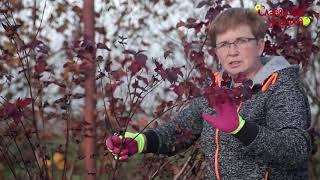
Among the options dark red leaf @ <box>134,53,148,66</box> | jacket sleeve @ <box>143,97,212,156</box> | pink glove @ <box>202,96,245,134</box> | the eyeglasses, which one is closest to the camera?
pink glove @ <box>202,96,245,134</box>

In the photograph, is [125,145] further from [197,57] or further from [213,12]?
[213,12]

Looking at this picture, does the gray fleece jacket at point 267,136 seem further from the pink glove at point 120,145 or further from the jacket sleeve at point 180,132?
the pink glove at point 120,145

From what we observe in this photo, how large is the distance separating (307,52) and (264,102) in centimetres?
127

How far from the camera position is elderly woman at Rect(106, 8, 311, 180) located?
2.20 metres

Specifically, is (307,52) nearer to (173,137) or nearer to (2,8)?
(173,137)

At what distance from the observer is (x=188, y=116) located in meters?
2.96

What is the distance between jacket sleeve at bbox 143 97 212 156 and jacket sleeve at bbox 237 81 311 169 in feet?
1.79

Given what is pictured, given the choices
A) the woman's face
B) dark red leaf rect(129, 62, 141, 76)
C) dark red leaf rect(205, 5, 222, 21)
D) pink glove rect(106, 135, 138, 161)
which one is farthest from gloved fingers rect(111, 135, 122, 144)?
dark red leaf rect(205, 5, 222, 21)

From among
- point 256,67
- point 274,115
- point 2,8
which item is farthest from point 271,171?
point 2,8

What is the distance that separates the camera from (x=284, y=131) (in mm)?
2277

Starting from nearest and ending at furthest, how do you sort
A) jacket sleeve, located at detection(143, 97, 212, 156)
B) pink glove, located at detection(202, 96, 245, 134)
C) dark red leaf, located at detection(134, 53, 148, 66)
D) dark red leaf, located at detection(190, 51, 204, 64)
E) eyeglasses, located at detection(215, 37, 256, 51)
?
1. pink glove, located at detection(202, 96, 245, 134)
2. dark red leaf, located at detection(134, 53, 148, 66)
3. eyeglasses, located at detection(215, 37, 256, 51)
4. jacket sleeve, located at detection(143, 97, 212, 156)
5. dark red leaf, located at detection(190, 51, 204, 64)

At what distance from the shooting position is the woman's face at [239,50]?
2.56 meters

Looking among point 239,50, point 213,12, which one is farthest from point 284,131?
point 213,12

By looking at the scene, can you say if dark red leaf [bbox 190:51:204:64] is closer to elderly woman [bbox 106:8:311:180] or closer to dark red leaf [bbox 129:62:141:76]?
elderly woman [bbox 106:8:311:180]
